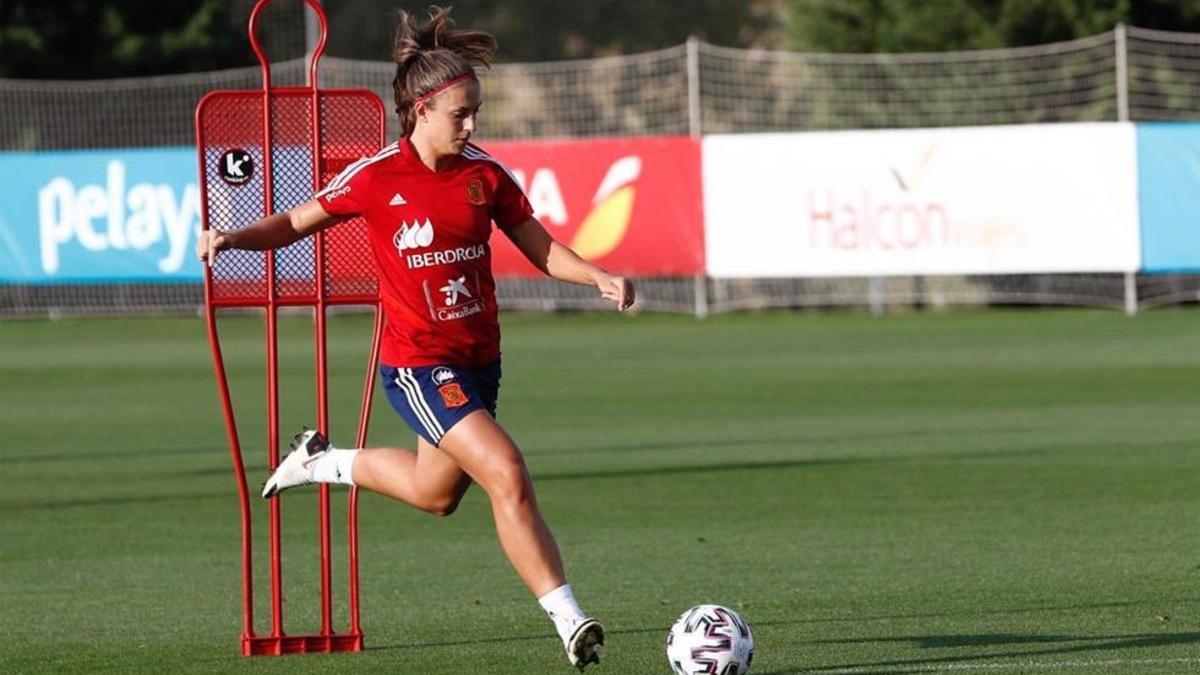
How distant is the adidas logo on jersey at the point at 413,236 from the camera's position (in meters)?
7.20

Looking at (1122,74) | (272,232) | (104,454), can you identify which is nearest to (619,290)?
(272,232)

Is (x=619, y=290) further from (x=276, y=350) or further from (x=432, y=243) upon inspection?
(x=276, y=350)

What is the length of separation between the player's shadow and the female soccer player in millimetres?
1037

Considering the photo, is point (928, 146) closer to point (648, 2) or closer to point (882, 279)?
point (882, 279)

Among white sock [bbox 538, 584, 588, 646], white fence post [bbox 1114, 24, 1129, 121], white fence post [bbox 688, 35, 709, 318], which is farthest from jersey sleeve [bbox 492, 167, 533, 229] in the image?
white fence post [bbox 1114, 24, 1129, 121]

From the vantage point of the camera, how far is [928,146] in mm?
26156

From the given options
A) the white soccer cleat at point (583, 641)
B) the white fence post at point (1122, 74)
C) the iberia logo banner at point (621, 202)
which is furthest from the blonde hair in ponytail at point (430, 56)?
the white fence post at point (1122, 74)

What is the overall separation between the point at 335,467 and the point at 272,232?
0.88 meters

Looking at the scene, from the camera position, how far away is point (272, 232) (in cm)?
738

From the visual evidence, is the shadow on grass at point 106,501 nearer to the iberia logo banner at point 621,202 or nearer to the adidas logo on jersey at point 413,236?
the adidas logo on jersey at point 413,236

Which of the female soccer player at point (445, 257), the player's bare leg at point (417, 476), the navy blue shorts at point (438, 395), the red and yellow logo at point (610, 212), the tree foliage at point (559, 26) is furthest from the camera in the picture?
the tree foliage at point (559, 26)

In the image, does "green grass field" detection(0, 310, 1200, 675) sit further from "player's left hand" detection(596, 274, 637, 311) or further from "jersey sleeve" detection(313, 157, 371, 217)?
"jersey sleeve" detection(313, 157, 371, 217)

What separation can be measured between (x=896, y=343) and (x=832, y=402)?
627 cm

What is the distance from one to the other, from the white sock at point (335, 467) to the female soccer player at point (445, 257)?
382 mm
